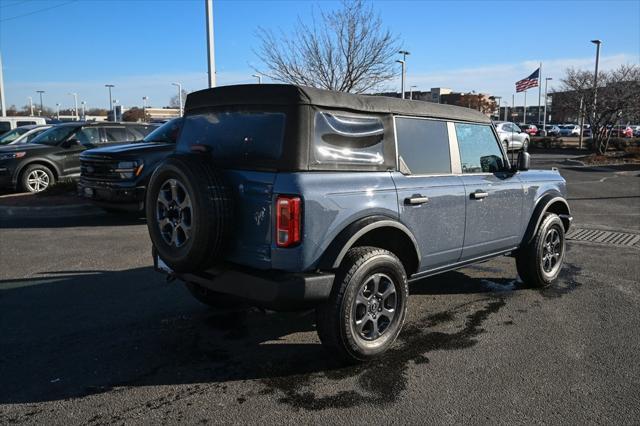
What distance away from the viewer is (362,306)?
12.4 ft

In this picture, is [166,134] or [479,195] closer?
[479,195]

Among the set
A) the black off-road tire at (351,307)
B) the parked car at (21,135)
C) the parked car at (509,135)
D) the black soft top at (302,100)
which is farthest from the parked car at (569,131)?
the black off-road tire at (351,307)

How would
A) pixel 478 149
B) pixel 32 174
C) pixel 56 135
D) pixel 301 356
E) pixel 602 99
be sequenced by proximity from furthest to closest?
pixel 602 99, pixel 56 135, pixel 32 174, pixel 478 149, pixel 301 356

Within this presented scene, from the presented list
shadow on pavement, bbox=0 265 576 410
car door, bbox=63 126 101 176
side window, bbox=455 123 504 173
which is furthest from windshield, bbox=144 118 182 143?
side window, bbox=455 123 504 173

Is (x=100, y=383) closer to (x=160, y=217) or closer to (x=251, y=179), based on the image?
(x=160, y=217)

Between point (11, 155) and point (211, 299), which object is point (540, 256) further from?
point (11, 155)

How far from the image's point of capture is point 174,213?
381 centimetres

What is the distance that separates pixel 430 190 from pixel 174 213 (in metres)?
2.01

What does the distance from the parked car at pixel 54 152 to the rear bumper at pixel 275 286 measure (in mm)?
9986

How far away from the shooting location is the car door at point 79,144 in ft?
41.2

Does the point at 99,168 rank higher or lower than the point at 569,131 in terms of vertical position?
lower

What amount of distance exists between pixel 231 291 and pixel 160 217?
85cm

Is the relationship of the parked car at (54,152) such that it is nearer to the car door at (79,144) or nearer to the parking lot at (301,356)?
the car door at (79,144)

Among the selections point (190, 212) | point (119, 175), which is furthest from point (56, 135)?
point (190, 212)
